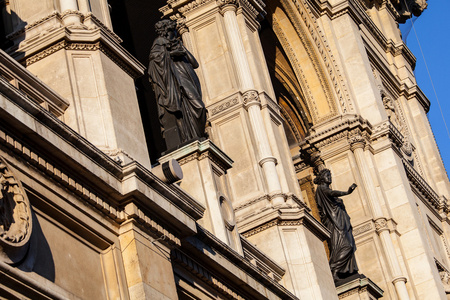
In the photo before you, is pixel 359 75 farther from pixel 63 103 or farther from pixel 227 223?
pixel 63 103

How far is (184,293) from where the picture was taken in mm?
12438

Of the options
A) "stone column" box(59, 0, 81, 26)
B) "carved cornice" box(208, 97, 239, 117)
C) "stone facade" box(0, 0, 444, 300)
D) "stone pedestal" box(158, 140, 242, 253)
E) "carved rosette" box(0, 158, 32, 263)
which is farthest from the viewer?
"carved cornice" box(208, 97, 239, 117)

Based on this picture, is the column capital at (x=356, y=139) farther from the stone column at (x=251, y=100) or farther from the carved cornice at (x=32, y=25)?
the carved cornice at (x=32, y=25)

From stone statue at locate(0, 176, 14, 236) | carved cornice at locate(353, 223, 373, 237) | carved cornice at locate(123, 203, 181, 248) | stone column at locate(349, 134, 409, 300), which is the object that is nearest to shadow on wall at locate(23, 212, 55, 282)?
stone statue at locate(0, 176, 14, 236)

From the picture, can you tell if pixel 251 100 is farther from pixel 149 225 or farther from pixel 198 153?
pixel 149 225

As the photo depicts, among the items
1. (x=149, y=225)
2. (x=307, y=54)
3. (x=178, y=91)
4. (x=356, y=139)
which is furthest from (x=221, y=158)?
(x=307, y=54)

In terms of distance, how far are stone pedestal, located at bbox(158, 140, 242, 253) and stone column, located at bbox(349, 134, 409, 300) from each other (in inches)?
316

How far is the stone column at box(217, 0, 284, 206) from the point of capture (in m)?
18.0

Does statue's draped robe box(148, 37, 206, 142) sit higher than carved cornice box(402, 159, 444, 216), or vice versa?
carved cornice box(402, 159, 444, 216)

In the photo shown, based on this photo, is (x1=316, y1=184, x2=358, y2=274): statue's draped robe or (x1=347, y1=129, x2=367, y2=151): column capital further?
(x1=347, y1=129, x2=367, y2=151): column capital

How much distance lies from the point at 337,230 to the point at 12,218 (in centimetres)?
1206

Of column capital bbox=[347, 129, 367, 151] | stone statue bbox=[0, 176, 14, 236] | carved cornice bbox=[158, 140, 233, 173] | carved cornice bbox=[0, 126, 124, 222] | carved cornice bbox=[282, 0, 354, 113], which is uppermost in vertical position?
carved cornice bbox=[282, 0, 354, 113]

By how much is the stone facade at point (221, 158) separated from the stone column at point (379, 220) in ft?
0.17

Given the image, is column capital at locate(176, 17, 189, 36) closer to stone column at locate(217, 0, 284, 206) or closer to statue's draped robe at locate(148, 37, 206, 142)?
stone column at locate(217, 0, 284, 206)
